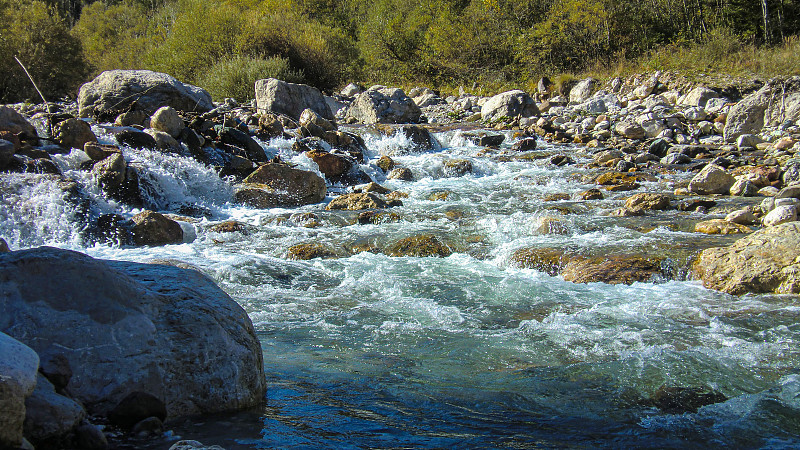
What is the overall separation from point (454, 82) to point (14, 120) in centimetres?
2035

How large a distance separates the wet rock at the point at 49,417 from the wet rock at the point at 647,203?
24.3 ft

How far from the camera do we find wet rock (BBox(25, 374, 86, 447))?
76.6 inches

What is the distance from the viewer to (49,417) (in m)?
1.98

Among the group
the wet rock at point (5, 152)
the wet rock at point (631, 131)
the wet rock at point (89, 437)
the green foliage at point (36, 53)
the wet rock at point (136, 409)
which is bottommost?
the wet rock at point (631, 131)

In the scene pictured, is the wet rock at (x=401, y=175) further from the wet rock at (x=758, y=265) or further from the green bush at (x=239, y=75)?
the green bush at (x=239, y=75)

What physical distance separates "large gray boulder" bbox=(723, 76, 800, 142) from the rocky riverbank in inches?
1.5

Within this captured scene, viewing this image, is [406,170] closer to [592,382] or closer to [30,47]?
[592,382]

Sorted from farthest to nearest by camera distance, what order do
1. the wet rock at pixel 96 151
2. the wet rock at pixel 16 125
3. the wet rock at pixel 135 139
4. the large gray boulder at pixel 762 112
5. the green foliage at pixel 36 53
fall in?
the green foliage at pixel 36 53, the large gray boulder at pixel 762 112, the wet rock at pixel 135 139, the wet rock at pixel 96 151, the wet rock at pixel 16 125

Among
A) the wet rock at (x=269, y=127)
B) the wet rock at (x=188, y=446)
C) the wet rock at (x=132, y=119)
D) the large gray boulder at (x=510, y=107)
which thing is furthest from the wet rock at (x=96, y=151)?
the large gray boulder at (x=510, y=107)

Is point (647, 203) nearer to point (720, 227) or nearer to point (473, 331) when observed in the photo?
point (720, 227)

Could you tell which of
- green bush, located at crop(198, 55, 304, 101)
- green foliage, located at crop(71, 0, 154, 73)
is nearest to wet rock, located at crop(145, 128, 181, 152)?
green bush, located at crop(198, 55, 304, 101)

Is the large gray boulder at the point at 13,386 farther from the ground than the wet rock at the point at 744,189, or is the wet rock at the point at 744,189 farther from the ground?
the large gray boulder at the point at 13,386

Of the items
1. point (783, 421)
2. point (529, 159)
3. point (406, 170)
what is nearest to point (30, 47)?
point (406, 170)

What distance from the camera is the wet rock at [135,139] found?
9.36 m
